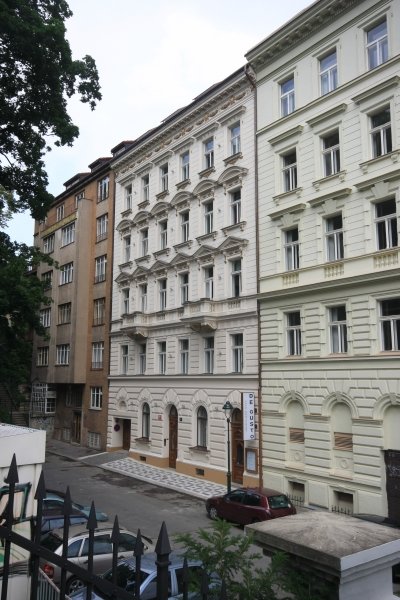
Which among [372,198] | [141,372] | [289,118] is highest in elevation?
[289,118]

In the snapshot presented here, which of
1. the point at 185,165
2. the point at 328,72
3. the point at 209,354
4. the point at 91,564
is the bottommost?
the point at 91,564

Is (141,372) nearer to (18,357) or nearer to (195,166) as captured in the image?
(18,357)

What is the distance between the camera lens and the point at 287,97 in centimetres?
2562

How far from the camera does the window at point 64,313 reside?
41812mm

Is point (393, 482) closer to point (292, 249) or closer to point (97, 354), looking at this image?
point (292, 249)

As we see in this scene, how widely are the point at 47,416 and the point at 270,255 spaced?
27983mm

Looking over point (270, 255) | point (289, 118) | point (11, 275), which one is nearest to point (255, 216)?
point (270, 255)

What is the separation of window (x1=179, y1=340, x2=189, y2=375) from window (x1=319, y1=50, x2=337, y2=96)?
612 inches

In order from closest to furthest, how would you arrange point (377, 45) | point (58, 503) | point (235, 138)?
point (58, 503)
point (377, 45)
point (235, 138)

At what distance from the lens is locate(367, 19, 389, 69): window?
69.4ft

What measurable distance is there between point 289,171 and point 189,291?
936cm

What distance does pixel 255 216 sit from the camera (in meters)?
26.3

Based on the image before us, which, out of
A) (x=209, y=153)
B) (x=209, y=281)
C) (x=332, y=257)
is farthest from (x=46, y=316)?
(x=332, y=257)

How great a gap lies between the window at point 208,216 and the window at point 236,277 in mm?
3082
